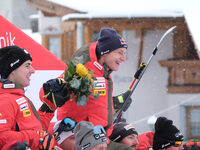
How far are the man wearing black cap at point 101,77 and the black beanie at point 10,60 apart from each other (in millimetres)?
509

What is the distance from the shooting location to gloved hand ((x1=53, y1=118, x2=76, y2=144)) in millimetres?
3689

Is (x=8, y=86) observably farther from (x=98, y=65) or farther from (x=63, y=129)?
(x=98, y=65)

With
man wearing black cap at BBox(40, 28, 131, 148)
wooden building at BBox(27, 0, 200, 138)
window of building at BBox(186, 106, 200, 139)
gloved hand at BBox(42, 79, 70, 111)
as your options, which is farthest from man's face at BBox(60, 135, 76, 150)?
window of building at BBox(186, 106, 200, 139)

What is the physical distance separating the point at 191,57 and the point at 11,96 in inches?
462

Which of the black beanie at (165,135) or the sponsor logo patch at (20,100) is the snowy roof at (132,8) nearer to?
the black beanie at (165,135)

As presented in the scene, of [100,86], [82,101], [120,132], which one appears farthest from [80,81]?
[120,132]

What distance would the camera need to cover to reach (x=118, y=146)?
400 centimetres

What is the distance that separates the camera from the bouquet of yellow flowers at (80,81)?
3482mm

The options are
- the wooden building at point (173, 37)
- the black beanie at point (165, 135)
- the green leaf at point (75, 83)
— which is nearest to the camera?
the green leaf at point (75, 83)

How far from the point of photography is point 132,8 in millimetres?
14406

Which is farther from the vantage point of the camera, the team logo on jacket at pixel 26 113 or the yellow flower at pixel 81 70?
the yellow flower at pixel 81 70

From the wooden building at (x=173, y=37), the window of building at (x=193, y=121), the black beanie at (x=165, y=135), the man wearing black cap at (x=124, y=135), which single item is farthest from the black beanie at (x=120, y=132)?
the window of building at (x=193, y=121)

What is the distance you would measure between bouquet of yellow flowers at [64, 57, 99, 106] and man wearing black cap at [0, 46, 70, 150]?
0.32m

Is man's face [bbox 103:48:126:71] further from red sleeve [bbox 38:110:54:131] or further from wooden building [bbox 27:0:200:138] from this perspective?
wooden building [bbox 27:0:200:138]
